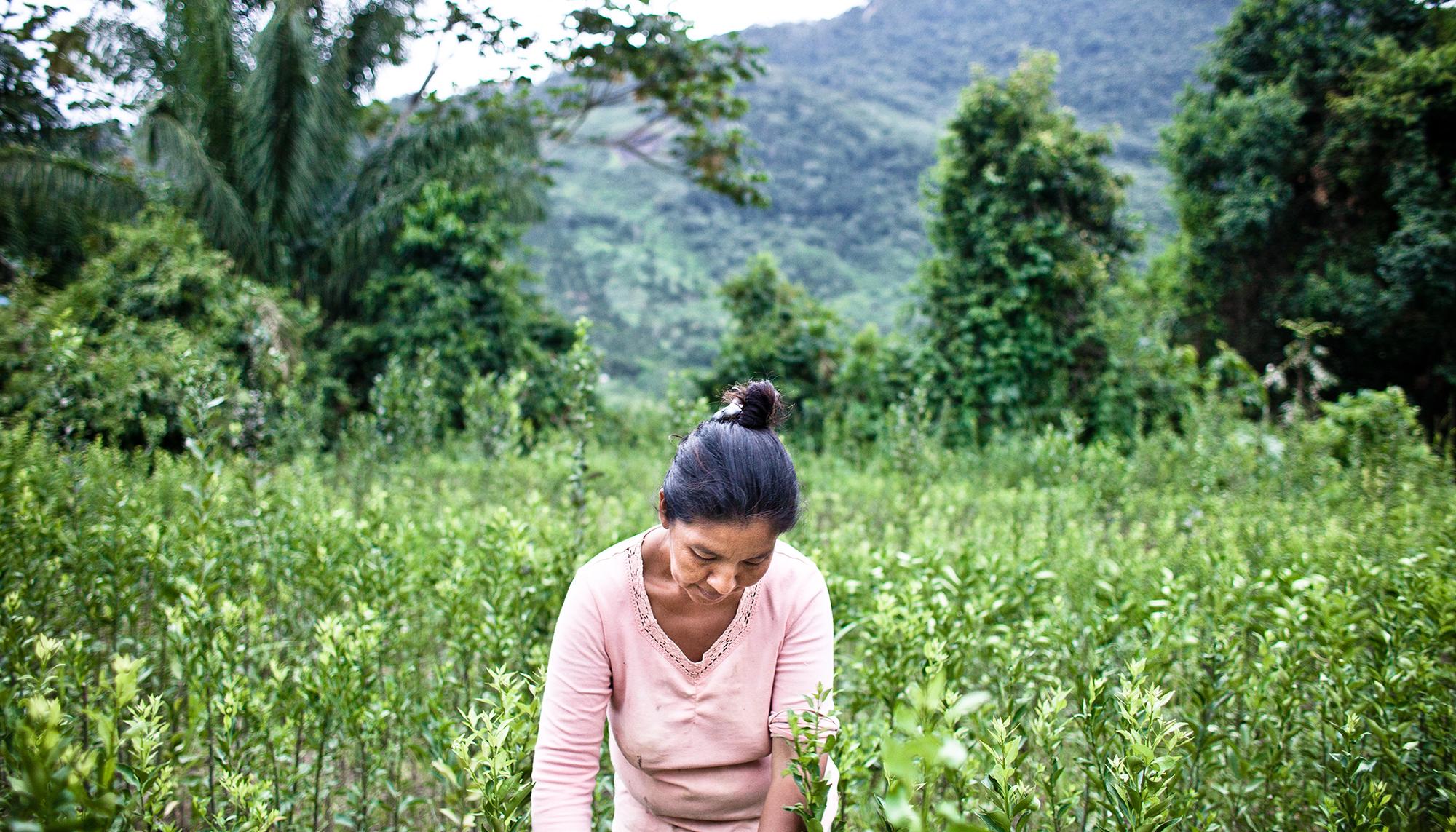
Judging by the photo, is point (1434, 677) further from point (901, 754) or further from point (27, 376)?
point (27, 376)

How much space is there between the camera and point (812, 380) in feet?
40.2

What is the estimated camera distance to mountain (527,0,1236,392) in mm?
24672

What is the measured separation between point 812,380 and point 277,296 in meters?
7.45

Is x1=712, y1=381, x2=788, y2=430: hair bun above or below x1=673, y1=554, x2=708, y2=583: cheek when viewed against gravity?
above

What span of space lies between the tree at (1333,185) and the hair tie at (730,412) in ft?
43.3

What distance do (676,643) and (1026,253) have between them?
406 inches

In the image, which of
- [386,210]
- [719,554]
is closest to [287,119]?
[386,210]

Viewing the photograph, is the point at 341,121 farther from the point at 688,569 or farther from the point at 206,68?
the point at 688,569

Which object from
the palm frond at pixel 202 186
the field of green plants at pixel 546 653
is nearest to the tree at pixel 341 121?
the palm frond at pixel 202 186

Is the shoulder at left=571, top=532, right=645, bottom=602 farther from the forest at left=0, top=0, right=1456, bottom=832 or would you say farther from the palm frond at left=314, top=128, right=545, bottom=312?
the palm frond at left=314, top=128, right=545, bottom=312

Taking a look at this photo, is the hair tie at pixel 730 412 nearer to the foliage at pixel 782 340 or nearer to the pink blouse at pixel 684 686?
the pink blouse at pixel 684 686

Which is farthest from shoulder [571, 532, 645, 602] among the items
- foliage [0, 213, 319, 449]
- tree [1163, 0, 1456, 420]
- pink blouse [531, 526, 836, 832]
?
A: tree [1163, 0, 1456, 420]

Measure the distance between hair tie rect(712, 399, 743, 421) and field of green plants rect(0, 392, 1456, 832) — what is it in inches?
26.2

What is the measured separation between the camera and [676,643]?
5.67ft
